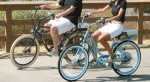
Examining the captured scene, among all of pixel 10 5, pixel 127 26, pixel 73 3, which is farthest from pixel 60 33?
pixel 127 26

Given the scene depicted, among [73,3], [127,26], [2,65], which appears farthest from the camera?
[127,26]

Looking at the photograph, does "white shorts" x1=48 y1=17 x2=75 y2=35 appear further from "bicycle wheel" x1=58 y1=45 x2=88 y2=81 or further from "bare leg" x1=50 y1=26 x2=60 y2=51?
"bicycle wheel" x1=58 y1=45 x2=88 y2=81

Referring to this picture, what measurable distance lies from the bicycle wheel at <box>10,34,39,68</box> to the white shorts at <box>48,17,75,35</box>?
1.78ft

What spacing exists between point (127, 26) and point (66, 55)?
21.1 ft

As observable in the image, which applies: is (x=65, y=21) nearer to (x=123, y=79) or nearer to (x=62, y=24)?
(x=62, y=24)

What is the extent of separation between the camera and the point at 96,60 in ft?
27.4

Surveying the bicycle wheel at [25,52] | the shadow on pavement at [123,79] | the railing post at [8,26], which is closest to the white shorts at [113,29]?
the shadow on pavement at [123,79]

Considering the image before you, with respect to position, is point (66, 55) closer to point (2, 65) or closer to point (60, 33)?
point (60, 33)

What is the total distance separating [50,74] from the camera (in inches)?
344

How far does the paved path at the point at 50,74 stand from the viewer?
27.2 feet

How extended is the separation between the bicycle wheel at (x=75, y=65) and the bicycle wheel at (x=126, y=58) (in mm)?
607

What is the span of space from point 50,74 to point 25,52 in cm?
78

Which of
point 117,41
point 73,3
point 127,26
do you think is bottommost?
point 127,26

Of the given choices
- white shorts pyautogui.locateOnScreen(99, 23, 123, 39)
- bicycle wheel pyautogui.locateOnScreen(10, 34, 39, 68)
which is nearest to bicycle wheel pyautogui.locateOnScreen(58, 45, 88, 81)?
white shorts pyautogui.locateOnScreen(99, 23, 123, 39)
